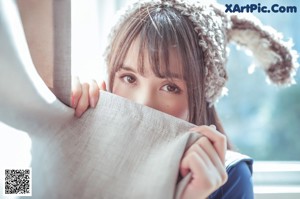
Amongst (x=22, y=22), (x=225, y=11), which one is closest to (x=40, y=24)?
(x=22, y=22)

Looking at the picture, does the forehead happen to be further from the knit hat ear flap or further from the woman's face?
the knit hat ear flap

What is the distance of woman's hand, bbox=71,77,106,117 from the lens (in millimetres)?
471

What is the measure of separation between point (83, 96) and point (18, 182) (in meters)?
0.12

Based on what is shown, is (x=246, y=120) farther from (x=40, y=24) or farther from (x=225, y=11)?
(x=40, y=24)

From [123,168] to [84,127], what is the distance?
0.06m

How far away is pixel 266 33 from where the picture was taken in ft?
2.05

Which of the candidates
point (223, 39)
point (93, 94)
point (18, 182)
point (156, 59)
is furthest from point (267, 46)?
point (18, 182)

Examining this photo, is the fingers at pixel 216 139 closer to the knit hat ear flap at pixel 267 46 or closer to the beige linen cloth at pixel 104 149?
the beige linen cloth at pixel 104 149

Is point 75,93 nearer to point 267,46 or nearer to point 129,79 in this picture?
point 129,79

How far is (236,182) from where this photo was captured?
586 millimetres

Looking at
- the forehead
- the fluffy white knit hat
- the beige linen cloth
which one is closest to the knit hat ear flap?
the fluffy white knit hat

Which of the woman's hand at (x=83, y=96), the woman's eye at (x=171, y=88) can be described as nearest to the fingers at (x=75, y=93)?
the woman's hand at (x=83, y=96)

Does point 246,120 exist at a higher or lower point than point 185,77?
lower

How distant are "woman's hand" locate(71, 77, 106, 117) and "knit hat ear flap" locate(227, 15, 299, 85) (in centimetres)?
25
